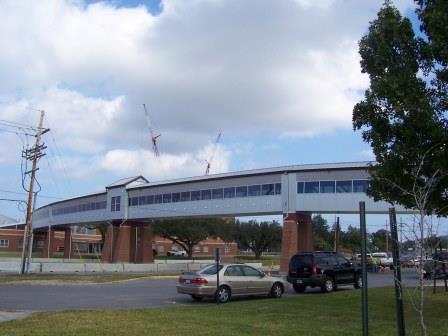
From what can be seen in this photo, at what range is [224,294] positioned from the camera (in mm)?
21016

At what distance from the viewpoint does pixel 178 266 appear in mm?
56406

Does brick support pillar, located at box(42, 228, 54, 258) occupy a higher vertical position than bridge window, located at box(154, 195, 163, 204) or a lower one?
lower

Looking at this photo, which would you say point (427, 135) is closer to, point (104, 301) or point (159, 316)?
point (159, 316)

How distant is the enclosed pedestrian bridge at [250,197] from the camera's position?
50.2 metres

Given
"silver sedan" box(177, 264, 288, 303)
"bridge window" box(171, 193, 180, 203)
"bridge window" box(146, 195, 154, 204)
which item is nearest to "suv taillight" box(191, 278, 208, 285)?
"silver sedan" box(177, 264, 288, 303)

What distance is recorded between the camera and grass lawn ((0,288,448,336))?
462 inches

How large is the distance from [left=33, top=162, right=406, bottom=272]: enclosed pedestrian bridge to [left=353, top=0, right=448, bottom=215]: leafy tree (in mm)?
25728

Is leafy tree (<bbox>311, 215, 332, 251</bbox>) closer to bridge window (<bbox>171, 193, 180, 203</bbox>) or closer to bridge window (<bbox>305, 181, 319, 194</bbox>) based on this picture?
bridge window (<bbox>171, 193, 180, 203</bbox>)

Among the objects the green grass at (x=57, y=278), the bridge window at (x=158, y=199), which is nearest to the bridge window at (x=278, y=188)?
the bridge window at (x=158, y=199)

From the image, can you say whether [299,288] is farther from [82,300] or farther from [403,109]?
[403,109]

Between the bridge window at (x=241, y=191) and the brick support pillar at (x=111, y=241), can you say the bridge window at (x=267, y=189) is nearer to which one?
the bridge window at (x=241, y=191)

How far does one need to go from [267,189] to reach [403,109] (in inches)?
1615

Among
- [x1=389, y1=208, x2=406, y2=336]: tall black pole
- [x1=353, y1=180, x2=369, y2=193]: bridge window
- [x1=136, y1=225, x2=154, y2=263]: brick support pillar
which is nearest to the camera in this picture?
[x1=389, y1=208, x2=406, y2=336]: tall black pole

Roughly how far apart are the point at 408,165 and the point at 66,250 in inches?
3565
